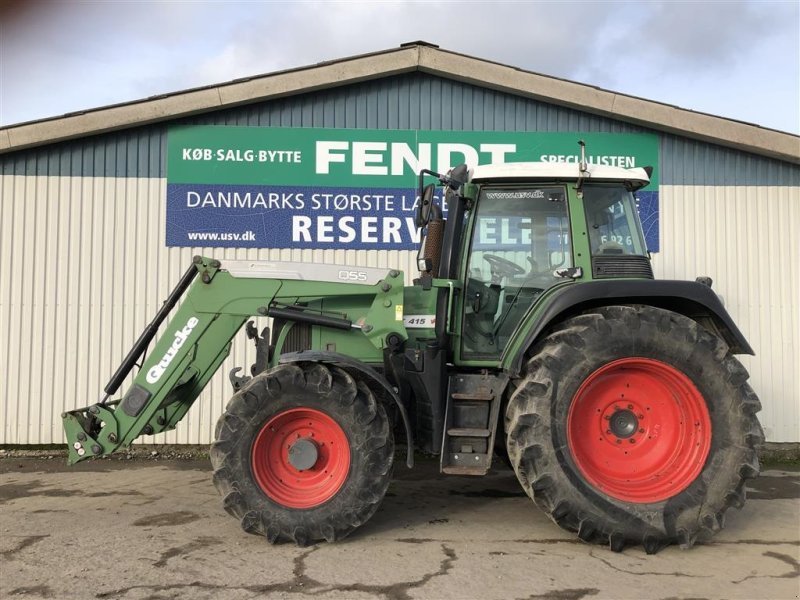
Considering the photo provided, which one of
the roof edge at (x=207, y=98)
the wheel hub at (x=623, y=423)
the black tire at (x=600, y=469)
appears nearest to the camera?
the black tire at (x=600, y=469)

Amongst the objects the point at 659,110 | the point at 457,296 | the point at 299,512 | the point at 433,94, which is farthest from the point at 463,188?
the point at 659,110

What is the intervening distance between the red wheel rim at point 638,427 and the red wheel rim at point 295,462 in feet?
5.37

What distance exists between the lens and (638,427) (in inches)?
177

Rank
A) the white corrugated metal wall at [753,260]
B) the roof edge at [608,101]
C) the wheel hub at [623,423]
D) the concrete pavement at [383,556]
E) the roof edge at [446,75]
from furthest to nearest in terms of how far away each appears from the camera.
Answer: the white corrugated metal wall at [753,260] → the roof edge at [608,101] → the roof edge at [446,75] → the wheel hub at [623,423] → the concrete pavement at [383,556]

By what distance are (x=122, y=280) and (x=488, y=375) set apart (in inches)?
192

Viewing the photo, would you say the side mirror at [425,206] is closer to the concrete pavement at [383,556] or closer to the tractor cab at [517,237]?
the tractor cab at [517,237]

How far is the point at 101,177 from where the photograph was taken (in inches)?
294

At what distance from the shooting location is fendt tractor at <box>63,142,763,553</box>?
13.8ft

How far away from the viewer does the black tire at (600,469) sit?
4105 mm

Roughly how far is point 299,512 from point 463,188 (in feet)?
8.74

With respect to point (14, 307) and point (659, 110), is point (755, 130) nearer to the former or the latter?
point (659, 110)

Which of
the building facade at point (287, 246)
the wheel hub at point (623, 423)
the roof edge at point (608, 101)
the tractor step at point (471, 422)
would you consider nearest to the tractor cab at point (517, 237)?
the tractor step at point (471, 422)

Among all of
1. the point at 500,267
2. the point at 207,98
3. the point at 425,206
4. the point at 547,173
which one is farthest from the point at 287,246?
the point at 547,173

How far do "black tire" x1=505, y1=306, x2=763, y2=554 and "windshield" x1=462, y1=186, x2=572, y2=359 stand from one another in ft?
1.62
